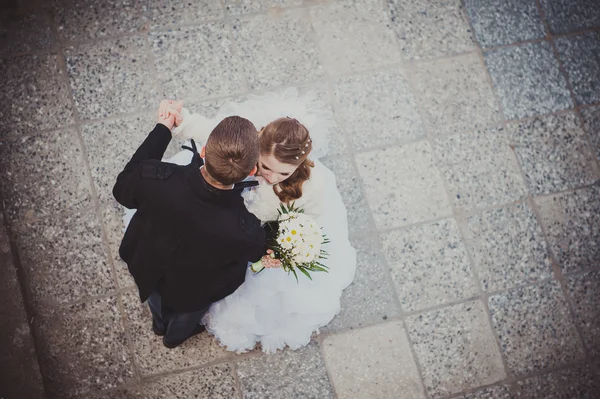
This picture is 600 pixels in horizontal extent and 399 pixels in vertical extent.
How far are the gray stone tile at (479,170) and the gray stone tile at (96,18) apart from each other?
2.54 m

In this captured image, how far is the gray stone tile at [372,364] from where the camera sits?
319 centimetres

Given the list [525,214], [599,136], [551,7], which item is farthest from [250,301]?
[551,7]

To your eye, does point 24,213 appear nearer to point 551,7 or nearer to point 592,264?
point 592,264

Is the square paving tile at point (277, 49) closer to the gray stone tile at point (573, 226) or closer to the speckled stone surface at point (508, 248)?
the speckled stone surface at point (508, 248)

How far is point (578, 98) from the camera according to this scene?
3.78 metres

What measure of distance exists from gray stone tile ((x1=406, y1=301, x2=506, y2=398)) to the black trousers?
1.54 m

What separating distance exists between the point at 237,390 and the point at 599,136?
3.46 metres

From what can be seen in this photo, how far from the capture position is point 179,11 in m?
3.54

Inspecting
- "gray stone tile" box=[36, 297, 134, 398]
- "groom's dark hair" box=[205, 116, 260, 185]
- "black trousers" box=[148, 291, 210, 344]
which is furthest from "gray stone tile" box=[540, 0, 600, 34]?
"gray stone tile" box=[36, 297, 134, 398]

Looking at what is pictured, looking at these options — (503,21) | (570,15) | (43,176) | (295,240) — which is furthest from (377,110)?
(43,176)

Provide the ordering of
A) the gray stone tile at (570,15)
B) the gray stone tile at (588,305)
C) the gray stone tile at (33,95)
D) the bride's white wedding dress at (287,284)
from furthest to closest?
1. the gray stone tile at (570,15)
2. the gray stone tile at (588,305)
3. the gray stone tile at (33,95)
4. the bride's white wedding dress at (287,284)

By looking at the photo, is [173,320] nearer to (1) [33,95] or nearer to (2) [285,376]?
(2) [285,376]

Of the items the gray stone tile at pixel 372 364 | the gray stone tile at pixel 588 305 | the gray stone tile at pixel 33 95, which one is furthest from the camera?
the gray stone tile at pixel 588 305

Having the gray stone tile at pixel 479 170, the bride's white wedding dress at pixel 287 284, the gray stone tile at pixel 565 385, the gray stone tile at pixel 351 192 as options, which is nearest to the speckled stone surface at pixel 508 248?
the gray stone tile at pixel 479 170
